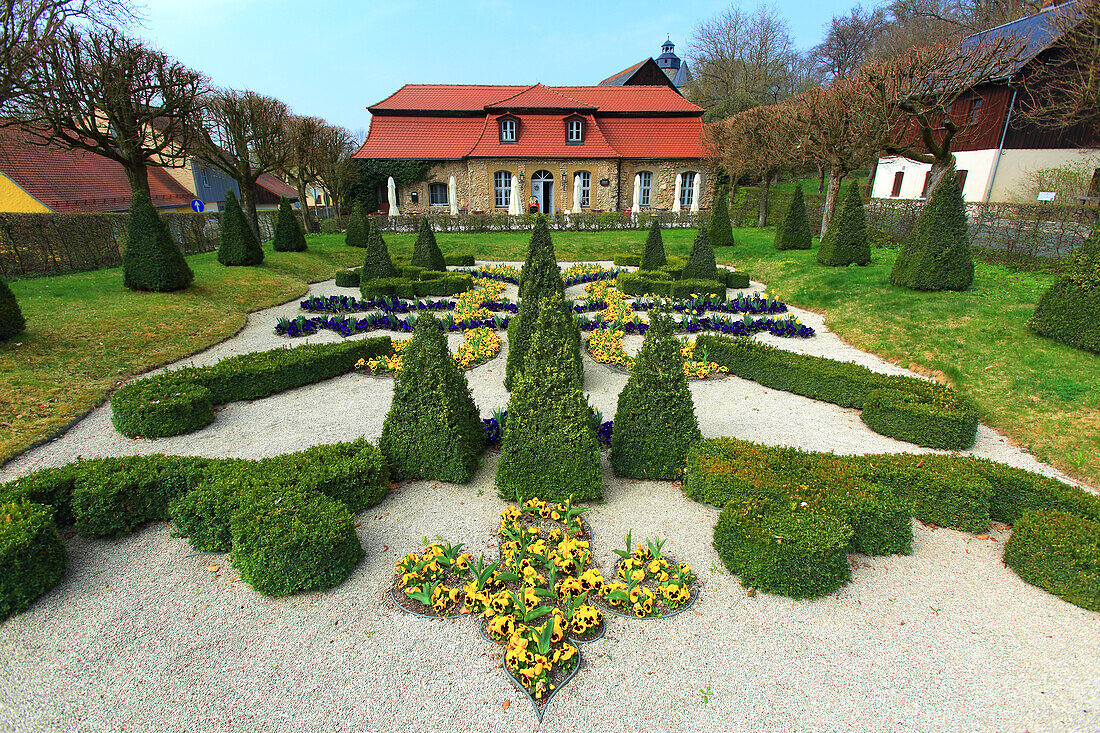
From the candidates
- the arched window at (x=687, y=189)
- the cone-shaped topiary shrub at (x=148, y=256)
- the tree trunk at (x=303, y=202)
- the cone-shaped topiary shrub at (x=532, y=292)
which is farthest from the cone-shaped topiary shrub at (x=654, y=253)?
the tree trunk at (x=303, y=202)

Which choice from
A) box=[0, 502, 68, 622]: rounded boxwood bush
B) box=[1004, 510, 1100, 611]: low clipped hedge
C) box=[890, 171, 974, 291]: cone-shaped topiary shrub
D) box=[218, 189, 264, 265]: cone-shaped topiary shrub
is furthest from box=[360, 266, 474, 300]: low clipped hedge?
box=[1004, 510, 1100, 611]: low clipped hedge

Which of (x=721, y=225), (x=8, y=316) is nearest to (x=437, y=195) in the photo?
(x=721, y=225)

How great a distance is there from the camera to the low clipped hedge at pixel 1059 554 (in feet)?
14.6

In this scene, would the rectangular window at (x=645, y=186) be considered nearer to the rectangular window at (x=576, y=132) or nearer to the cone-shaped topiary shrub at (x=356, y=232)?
the rectangular window at (x=576, y=132)

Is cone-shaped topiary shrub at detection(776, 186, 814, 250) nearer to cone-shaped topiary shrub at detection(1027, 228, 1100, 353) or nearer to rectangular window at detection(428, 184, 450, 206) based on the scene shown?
cone-shaped topiary shrub at detection(1027, 228, 1100, 353)

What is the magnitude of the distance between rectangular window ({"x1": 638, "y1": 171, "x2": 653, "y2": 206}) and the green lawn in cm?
1759

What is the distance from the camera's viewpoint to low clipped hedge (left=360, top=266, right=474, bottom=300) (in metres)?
→ 15.5

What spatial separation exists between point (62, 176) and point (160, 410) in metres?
29.9

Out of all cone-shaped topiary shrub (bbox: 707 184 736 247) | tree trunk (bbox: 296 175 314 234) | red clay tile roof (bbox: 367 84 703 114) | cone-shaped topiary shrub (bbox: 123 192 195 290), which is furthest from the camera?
red clay tile roof (bbox: 367 84 703 114)

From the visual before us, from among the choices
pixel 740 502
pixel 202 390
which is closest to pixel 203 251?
pixel 202 390

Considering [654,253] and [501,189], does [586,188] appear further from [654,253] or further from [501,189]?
[654,253]

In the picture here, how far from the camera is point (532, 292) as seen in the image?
9.59 metres

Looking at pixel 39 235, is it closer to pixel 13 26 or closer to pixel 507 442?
pixel 13 26

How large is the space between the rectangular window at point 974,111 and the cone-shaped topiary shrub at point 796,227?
558 inches
